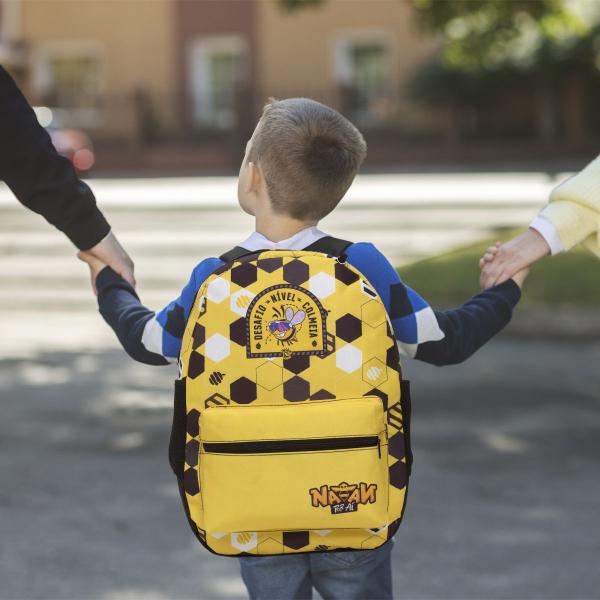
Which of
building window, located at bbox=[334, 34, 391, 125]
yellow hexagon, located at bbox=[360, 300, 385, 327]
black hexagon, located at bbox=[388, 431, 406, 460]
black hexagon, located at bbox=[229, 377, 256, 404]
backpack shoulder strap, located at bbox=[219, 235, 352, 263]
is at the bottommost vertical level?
building window, located at bbox=[334, 34, 391, 125]

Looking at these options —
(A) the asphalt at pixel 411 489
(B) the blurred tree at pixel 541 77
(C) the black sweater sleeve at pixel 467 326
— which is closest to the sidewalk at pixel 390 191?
(B) the blurred tree at pixel 541 77

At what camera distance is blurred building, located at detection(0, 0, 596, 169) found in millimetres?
29250

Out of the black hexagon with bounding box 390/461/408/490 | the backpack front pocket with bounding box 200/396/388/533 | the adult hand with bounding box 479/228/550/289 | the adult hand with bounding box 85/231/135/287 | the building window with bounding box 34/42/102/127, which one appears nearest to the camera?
the backpack front pocket with bounding box 200/396/388/533

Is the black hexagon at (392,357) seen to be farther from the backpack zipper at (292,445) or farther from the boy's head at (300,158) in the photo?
the boy's head at (300,158)

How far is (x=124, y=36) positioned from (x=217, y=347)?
31422mm

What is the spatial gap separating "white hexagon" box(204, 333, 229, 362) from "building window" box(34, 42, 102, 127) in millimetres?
30821

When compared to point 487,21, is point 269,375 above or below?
above

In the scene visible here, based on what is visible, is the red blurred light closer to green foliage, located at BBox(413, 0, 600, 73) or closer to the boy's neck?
green foliage, located at BBox(413, 0, 600, 73)

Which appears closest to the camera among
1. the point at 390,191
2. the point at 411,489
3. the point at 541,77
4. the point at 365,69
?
the point at 411,489

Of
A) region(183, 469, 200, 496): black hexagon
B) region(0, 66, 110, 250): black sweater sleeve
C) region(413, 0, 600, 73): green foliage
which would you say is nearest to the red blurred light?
region(413, 0, 600, 73): green foliage

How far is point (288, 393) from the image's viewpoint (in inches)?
82.4

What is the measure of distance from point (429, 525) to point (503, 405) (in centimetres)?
198

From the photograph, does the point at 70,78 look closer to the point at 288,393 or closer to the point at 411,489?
the point at 411,489

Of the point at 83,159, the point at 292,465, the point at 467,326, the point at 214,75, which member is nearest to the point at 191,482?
the point at 292,465
